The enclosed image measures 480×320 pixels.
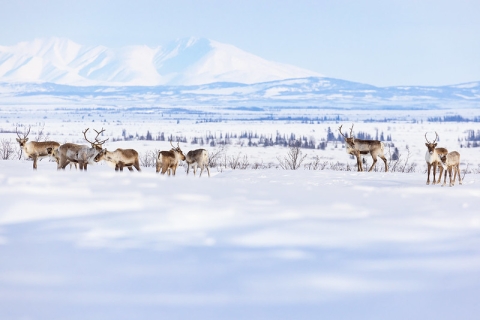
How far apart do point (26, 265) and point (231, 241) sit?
1.65 m

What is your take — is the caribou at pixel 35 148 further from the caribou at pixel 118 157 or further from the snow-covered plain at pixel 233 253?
the snow-covered plain at pixel 233 253

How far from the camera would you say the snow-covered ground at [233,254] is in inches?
183

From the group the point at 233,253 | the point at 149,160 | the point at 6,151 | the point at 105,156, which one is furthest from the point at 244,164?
the point at 233,253

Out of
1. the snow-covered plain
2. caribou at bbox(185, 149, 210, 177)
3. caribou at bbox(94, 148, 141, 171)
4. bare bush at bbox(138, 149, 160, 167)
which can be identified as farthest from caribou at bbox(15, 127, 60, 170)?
bare bush at bbox(138, 149, 160, 167)

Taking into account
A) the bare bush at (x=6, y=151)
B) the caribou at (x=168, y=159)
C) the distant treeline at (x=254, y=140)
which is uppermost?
the caribou at (x=168, y=159)

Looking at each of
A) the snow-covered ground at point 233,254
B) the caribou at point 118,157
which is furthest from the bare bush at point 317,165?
the snow-covered ground at point 233,254

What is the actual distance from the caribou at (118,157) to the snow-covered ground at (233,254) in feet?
7.51

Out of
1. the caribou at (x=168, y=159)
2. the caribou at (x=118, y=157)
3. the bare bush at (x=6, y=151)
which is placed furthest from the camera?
the bare bush at (x=6, y=151)

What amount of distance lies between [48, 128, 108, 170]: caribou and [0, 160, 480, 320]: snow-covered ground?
2420mm

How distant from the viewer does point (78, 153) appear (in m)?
11.6

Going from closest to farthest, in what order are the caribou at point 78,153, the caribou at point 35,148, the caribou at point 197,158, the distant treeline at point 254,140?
1. the caribou at point 78,153
2. the caribou at point 197,158
3. the caribou at point 35,148
4. the distant treeline at point 254,140

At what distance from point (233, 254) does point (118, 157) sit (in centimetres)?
601

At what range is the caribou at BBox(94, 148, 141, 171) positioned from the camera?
36.8ft

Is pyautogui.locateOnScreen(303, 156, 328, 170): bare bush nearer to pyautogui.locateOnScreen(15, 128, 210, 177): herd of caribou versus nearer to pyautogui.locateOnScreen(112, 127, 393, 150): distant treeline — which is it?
pyautogui.locateOnScreen(15, 128, 210, 177): herd of caribou
